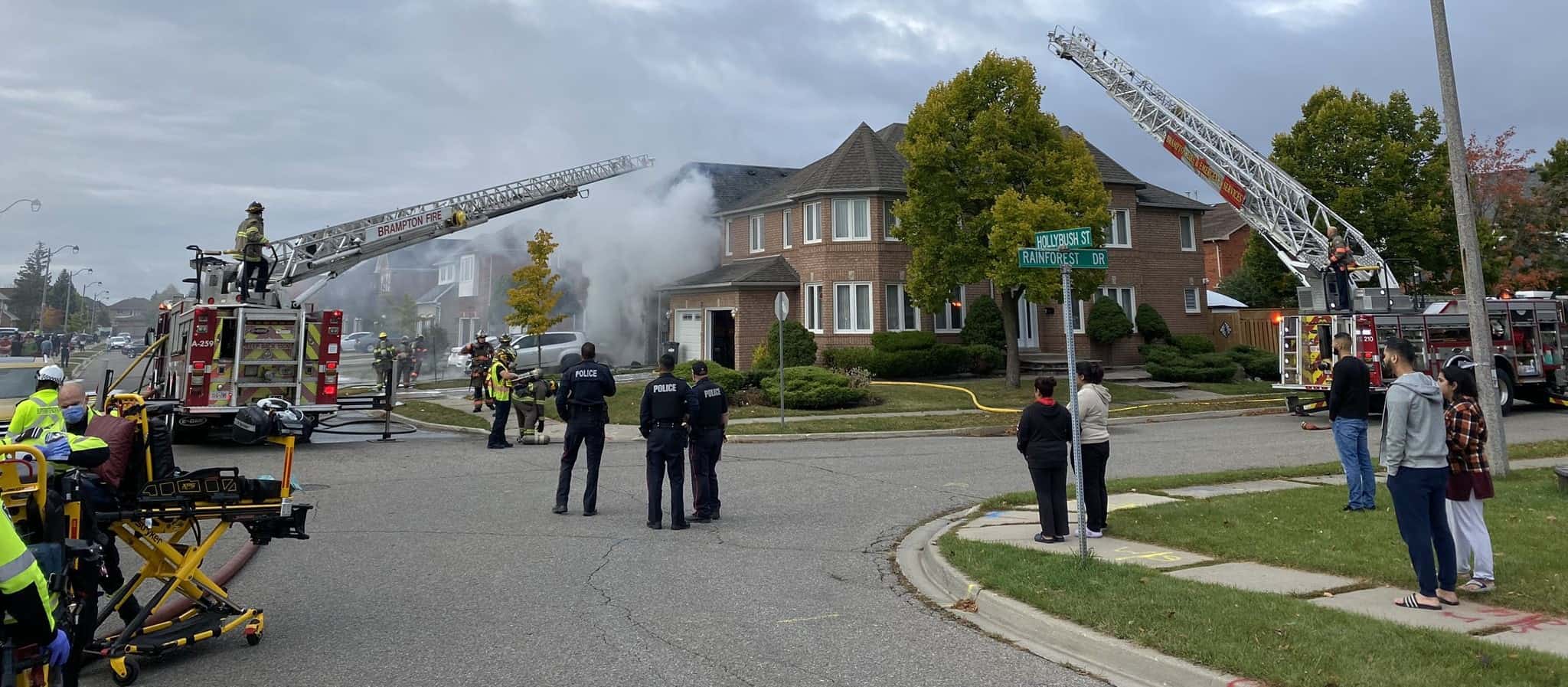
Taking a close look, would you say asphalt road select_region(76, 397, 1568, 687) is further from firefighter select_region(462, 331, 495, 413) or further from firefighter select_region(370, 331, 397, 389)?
firefighter select_region(370, 331, 397, 389)

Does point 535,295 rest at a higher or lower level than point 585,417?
higher

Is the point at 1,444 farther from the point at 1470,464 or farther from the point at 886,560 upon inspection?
the point at 1470,464

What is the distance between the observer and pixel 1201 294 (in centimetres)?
3175

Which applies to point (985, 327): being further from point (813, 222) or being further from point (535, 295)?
point (535, 295)

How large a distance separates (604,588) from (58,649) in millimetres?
3423

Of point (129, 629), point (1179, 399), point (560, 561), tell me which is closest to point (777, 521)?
point (560, 561)

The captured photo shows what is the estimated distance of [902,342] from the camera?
26.3m

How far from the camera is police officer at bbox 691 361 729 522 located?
30.1 feet

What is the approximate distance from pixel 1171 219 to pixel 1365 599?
92.5 ft

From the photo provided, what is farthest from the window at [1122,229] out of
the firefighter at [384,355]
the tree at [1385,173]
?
the firefighter at [384,355]

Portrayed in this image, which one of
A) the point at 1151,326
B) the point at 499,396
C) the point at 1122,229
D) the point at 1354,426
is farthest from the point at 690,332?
the point at 1354,426

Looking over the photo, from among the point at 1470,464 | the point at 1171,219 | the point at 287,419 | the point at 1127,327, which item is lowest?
the point at 1470,464

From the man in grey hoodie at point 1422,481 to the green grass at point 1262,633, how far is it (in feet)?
2.38

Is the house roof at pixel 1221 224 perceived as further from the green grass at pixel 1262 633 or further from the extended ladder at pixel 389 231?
the green grass at pixel 1262 633
